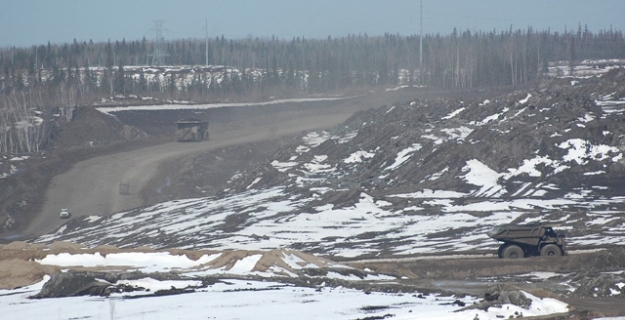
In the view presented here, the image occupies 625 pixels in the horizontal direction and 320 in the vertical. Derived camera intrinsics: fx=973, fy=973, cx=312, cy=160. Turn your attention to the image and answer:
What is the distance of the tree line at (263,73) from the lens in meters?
Answer: 111

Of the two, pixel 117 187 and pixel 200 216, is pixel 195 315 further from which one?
pixel 117 187

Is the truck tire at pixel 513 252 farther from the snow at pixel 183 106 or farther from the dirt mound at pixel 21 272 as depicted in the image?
the snow at pixel 183 106

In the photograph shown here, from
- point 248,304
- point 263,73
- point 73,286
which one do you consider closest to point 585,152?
point 248,304

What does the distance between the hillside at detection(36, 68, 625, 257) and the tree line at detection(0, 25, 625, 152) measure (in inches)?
1339

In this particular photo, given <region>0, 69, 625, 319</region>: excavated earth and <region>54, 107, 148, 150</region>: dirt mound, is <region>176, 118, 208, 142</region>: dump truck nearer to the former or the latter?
<region>54, 107, 148, 150</region>: dirt mound

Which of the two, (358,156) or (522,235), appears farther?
(358,156)

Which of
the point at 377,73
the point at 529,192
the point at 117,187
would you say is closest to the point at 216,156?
the point at 117,187

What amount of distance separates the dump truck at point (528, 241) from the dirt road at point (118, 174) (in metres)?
31.2

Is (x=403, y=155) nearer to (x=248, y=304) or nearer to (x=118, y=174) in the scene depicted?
(x=118, y=174)

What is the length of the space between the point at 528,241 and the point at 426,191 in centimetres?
1692

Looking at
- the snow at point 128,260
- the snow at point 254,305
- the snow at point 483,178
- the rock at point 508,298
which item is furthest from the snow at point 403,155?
the rock at point 508,298

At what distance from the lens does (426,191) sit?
52.3m

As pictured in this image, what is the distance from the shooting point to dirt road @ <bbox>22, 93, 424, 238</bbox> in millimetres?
61406

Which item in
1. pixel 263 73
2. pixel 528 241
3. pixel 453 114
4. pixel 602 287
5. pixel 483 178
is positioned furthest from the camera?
pixel 263 73
